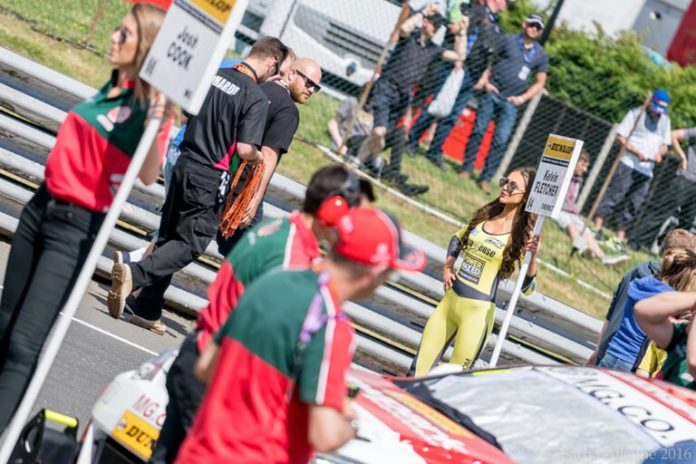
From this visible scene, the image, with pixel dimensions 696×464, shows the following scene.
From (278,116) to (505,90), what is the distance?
684 cm

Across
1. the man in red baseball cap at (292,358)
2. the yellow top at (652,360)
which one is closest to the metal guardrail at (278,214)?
the yellow top at (652,360)

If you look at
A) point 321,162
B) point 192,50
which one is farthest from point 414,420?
point 321,162

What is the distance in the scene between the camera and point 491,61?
14.7 metres

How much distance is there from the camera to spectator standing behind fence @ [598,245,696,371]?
7.80m

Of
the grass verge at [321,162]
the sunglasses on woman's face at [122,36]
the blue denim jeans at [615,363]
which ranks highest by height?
the sunglasses on woman's face at [122,36]

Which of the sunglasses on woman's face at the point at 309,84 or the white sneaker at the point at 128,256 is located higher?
the sunglasses on woman's face at the point at 309,84

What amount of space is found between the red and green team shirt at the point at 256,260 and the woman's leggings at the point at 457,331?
4124mm

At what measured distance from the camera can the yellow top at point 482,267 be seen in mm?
8805

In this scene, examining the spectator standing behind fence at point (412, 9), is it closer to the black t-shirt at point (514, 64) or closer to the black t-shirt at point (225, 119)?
the black t-shirt at point (514, 64)

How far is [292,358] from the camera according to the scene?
393 cm

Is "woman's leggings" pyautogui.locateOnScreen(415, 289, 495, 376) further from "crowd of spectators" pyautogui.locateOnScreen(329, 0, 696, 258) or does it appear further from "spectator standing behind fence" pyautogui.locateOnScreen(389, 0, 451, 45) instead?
"spectator standing behind fence" pyautogui.locateOnScreen(389, 0, 451, 45)

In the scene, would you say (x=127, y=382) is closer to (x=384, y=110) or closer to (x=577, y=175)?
(x=384, y=110)

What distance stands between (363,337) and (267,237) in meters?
5.78

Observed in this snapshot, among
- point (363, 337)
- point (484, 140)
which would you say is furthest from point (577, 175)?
point (363, 337)
